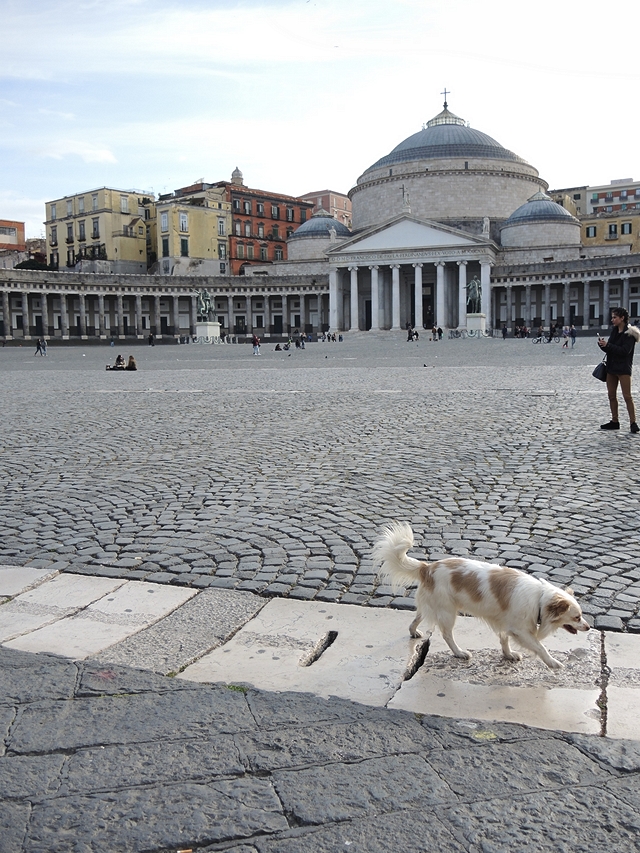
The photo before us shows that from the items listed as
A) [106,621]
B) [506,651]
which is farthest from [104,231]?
[506,651]

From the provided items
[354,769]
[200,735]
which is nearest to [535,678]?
[354,769]

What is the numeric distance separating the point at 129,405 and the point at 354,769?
11.9m

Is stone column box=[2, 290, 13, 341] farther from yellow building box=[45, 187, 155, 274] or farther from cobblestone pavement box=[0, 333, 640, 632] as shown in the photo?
cobblestone pavement box=[0, 333, 640, 632]

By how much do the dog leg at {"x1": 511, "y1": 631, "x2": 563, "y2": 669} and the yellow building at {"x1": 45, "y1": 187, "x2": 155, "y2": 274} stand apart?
78011mm

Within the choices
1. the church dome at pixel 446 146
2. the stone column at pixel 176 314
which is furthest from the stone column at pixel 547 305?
the stone column at pixel 176 314

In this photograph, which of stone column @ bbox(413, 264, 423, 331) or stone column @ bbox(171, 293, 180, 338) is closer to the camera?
stone column @ bbox(413, 264, 423, 331)

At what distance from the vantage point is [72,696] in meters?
3.11

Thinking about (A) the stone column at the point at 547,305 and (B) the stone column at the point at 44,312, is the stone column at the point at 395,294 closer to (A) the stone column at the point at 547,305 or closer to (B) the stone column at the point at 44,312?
(A) the stone column at the point at 547,305

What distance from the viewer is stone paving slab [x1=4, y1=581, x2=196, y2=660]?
3619 millimetres

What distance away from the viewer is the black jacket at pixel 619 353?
983 centimetres

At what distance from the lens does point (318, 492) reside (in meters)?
6.54

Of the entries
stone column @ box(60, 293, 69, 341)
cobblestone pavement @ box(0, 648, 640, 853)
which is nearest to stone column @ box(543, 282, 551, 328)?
stone column @ box(60, 293, 69, 341)

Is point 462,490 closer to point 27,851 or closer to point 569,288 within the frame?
point 27,851

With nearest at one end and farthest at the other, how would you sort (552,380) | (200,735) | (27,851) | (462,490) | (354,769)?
(27,851), (354,769), (200,735), (462,490), (552,380)
